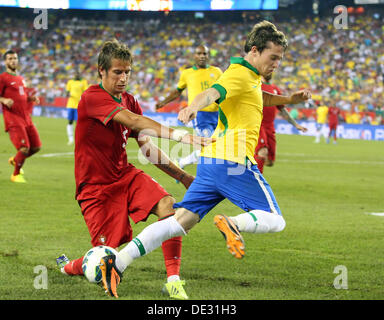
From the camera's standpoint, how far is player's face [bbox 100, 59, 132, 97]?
4906 millimetres

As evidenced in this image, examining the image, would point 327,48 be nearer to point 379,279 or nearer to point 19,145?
point 19,145

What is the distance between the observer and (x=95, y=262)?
15.1 ft

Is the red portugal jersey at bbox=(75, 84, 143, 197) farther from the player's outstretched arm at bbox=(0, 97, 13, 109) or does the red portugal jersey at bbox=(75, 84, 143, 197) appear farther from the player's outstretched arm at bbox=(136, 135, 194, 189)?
the player's outstretched arm at bbox=(0, 97, 13, 109)

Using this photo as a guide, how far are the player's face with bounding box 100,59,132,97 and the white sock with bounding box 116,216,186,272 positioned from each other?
110 centimetres

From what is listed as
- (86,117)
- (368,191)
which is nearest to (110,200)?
(86,117)

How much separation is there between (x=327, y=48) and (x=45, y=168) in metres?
30.6

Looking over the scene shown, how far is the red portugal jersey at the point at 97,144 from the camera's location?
16.4ft

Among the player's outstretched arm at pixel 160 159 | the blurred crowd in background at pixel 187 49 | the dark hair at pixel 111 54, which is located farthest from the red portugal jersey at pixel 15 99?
the blurred crowd in background at pixel 187 49

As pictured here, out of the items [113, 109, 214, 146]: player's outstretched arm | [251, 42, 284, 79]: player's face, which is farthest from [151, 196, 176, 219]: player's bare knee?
[251, 42, 284, 79]: player's face

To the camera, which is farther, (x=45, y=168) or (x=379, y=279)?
(x=45, y=168)

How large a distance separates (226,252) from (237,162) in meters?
2.24

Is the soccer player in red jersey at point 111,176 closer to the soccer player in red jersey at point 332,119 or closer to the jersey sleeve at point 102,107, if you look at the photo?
the jersey sleeve at point 102,107

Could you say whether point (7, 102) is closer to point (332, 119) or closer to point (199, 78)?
point (199, 78)

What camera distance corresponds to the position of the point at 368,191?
42.7 ft
